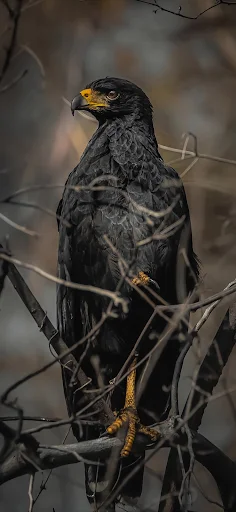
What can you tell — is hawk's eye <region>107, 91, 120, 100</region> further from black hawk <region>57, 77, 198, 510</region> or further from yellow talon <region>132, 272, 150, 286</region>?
yellow talon <region>132, 272, 150, 286</region>

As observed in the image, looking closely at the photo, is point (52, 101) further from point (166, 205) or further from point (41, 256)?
point (166, 205)

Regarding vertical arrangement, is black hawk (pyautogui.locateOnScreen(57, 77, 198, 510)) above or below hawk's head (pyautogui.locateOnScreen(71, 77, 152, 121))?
below

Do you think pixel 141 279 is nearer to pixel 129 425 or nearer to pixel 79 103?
pixel 129 425

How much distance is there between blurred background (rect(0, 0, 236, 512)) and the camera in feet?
27.7

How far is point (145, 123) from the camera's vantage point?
5105mm

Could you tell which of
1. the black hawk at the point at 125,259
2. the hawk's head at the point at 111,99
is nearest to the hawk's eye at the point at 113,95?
the hawk's head at the point at 111,99

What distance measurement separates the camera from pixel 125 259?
4.55m

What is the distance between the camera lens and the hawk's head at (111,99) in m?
5.08

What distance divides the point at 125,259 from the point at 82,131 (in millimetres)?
4452

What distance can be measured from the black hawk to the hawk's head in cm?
2

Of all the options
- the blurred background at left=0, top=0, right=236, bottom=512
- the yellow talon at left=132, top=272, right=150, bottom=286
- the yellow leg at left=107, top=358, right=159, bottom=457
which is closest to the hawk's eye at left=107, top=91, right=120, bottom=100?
the yellow talon at left=132, top=272, right=150, bottom=286

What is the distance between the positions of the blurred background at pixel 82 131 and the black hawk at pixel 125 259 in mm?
2976

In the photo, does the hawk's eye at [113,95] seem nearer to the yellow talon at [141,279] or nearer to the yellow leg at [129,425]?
the yellow talon at [141,279]

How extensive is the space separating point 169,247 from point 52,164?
4593 millimetres
